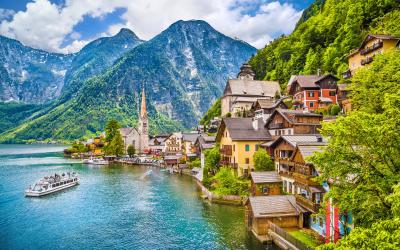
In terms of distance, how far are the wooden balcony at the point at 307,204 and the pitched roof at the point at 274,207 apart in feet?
1.81

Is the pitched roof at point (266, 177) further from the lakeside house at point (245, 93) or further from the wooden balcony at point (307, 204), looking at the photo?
the lakeside house at point (245, 93)

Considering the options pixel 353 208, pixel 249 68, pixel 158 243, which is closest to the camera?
pixel 353 208

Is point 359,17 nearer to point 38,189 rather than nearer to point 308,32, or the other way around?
point 308,32

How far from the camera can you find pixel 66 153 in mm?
160625

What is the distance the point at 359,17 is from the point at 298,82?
31978 millimetres

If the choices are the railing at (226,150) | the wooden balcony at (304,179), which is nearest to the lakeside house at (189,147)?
the railing at (226,150)

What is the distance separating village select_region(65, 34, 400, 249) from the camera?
29.7m

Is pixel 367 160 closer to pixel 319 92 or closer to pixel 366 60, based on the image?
pixel 366 60

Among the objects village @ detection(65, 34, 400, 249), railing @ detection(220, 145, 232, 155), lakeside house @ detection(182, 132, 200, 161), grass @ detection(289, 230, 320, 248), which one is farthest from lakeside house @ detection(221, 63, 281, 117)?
grass @ detection(289, 230, 320, 248)

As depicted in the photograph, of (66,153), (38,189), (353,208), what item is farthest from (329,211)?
(66,153)

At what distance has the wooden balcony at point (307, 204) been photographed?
98.4ft

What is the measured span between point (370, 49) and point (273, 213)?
141ft

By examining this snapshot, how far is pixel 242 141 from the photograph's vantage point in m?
53.2

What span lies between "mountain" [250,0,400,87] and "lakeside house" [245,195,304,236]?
151 ft
